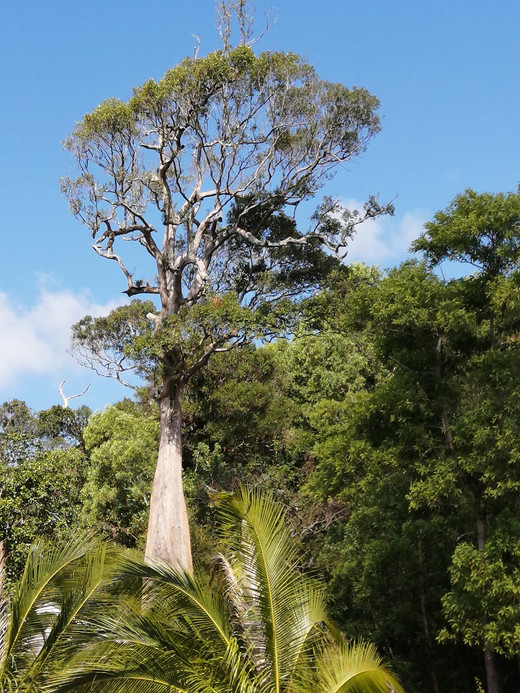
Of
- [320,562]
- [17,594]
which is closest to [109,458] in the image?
[320,562]

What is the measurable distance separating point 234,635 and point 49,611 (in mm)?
1877

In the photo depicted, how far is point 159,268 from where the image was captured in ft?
70.3

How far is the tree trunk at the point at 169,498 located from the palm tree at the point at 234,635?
9.65 m

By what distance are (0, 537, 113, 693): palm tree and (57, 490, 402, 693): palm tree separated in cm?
34

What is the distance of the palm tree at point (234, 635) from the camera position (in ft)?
24.7

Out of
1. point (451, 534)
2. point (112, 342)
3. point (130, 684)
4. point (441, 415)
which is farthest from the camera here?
point (112, 342)

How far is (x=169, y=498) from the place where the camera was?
18797 mm

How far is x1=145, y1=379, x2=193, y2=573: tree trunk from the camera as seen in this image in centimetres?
1828

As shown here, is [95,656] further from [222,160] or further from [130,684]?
[222,160]

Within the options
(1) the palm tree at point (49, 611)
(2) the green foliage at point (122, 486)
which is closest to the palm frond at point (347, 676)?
(1) the palm tree at point (49, 611)

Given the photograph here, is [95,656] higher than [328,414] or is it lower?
lower

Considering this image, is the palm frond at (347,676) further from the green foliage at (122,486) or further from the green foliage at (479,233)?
the green foliage at (122,486)

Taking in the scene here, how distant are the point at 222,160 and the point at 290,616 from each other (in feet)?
49.1

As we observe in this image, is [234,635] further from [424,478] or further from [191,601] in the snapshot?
[424,478]
